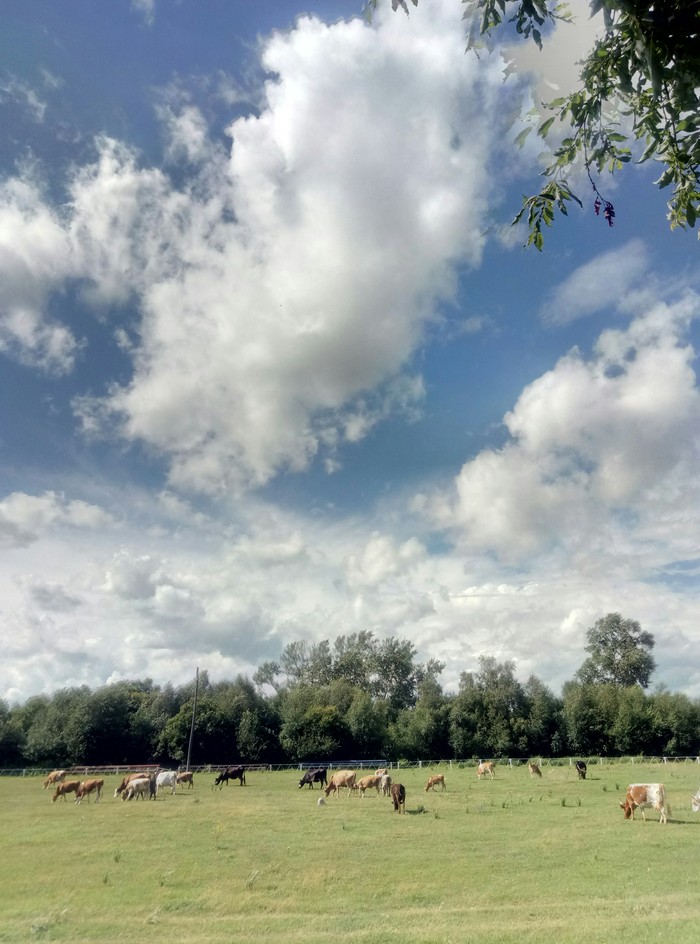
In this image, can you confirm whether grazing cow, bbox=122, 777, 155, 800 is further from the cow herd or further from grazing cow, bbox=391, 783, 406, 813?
grazing cow, bbox=391, 783, 406, 813

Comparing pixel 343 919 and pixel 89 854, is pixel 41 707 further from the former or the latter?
pixel 343 919

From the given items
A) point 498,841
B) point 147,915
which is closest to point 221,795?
point 498,841

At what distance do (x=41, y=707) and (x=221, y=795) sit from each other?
1798 inches

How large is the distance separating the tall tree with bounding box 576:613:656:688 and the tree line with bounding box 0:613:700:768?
1223 cm

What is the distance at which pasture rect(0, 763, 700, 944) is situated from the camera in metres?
11.1

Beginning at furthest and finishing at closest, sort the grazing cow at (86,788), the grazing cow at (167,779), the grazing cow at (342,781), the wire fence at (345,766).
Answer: the wire fence at (345,766)
the grazing cow at (167,779)
the grazing cow at (342,781)
the grazing cow at (86,788)

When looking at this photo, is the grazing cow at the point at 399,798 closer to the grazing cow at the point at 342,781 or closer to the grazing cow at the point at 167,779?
the grazing cow at the point at 342,781

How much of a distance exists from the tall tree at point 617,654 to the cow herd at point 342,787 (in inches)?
1918

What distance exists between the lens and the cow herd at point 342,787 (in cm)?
2284

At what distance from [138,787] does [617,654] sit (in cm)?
7185

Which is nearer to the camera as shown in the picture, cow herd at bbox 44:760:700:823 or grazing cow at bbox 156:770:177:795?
cow herd at bbox 44:760:700:823

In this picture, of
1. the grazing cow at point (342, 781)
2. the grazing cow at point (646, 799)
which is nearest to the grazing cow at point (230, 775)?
the grazing cow at point (342, 781)

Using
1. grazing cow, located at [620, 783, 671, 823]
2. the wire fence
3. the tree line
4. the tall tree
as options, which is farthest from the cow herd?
the tall tree

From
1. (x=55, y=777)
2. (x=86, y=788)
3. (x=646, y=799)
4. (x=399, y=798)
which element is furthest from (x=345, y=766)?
(x=646, y=799)
